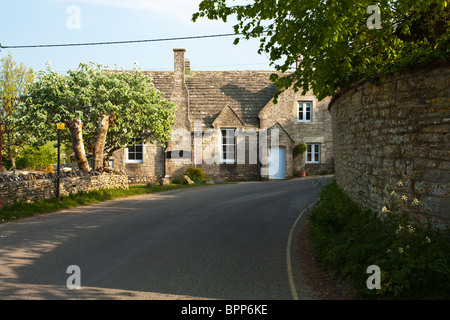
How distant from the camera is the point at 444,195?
21.3ft

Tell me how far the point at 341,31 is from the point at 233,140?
23144 millimetres

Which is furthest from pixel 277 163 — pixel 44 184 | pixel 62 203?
pixel 44 184

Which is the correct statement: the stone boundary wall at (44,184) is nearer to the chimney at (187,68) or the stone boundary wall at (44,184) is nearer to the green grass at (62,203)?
the green grass at (62,203)

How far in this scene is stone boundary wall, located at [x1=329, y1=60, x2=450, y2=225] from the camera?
6602 millimetres

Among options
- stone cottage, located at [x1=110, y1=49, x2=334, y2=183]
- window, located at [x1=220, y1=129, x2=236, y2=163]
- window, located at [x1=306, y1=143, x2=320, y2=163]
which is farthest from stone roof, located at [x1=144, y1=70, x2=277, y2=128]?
window, located at [x1=306, y1=143, x2=320, y2=163]

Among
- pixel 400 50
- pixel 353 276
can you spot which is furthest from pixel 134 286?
pixel 400 50

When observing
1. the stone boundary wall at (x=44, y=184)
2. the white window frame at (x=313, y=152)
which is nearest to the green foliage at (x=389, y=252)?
the stone boundary wall at (x=44, y=184)

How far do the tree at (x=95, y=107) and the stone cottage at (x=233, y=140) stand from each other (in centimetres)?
549

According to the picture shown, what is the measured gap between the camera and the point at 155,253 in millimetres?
8797

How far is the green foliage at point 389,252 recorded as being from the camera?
568 centimetres

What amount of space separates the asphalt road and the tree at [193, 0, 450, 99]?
4222mm
